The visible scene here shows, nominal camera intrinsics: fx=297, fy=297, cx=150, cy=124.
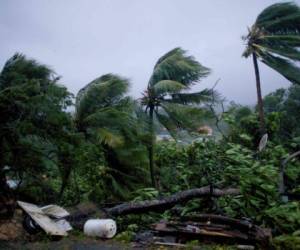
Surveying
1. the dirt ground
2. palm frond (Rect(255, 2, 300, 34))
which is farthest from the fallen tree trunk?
palm frond (Rect(255, 2, 300, 34))

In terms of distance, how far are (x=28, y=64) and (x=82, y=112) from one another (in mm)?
2303

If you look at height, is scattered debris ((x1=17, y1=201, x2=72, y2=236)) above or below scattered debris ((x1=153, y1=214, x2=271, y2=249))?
below

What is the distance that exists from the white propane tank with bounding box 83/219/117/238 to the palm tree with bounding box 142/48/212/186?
406 centimetres

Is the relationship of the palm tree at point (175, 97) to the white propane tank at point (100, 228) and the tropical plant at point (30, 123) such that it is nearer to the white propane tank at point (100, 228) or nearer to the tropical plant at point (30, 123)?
the tropical plant at point (30, 123)

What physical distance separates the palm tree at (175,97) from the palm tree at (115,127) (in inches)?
21.6

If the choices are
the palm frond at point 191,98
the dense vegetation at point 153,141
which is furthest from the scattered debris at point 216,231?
the palm frond at point 191,98

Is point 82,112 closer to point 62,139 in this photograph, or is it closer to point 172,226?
point 62,139

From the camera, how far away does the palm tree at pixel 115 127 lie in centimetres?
745

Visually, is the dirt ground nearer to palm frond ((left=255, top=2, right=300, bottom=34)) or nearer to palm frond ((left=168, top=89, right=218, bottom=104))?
palm frond ((left=168, top=89, right=218, bottom=104))

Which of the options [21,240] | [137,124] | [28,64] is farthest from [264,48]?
[21,240]

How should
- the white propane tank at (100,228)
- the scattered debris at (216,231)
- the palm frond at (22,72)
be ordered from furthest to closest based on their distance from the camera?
the palm frond at (22,72) → the white propane tank at (100,228) → the scattered debris at (216,231)

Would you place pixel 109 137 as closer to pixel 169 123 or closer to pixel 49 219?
pixel 169 123

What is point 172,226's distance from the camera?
4.47m

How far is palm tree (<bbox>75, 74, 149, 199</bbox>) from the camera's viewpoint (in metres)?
7.45
